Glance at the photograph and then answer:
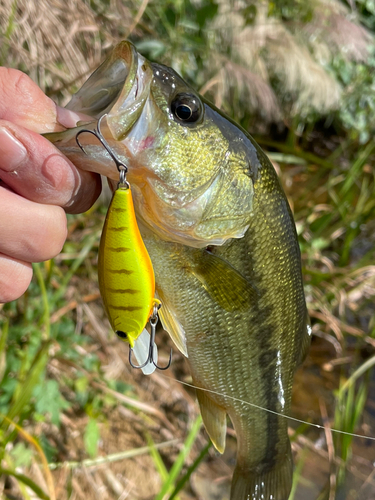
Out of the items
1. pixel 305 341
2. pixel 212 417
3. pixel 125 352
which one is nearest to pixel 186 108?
pixel 305 341

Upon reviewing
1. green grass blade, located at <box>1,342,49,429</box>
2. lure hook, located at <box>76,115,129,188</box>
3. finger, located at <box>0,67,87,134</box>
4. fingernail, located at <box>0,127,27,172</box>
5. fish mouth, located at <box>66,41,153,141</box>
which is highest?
fish mouth, located at <box>66,41,153,141</box>

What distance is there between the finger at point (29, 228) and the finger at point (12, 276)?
2cm

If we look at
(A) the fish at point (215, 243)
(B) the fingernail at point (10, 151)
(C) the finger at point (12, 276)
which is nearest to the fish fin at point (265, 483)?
(A) the fish at point (215, 243)

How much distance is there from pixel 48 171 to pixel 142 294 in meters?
0.32

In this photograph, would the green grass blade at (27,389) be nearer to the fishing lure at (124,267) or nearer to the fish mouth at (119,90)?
the fishing lure at (124,267)

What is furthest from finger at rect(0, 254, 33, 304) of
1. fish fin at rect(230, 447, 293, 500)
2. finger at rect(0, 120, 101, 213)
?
fish fin at rect(230, 447, 293, 500)

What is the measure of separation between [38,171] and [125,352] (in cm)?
185

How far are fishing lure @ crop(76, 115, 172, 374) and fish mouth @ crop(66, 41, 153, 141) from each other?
0.16ft

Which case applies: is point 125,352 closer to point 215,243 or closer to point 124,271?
point 215,243

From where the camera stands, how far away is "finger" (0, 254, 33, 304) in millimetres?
916

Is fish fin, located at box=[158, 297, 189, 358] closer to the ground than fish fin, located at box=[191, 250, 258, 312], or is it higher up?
closer to the ground

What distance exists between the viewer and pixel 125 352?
7.98 ft

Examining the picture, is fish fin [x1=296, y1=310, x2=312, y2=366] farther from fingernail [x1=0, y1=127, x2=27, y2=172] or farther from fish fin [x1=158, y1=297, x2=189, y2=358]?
fingernail [x1=0, y1=127, x2=27, y2=172]

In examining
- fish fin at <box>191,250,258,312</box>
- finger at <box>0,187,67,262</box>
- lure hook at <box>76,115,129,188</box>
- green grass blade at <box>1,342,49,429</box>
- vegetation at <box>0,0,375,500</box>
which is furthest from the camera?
vegetation at <box>0,0,375,500</box>
